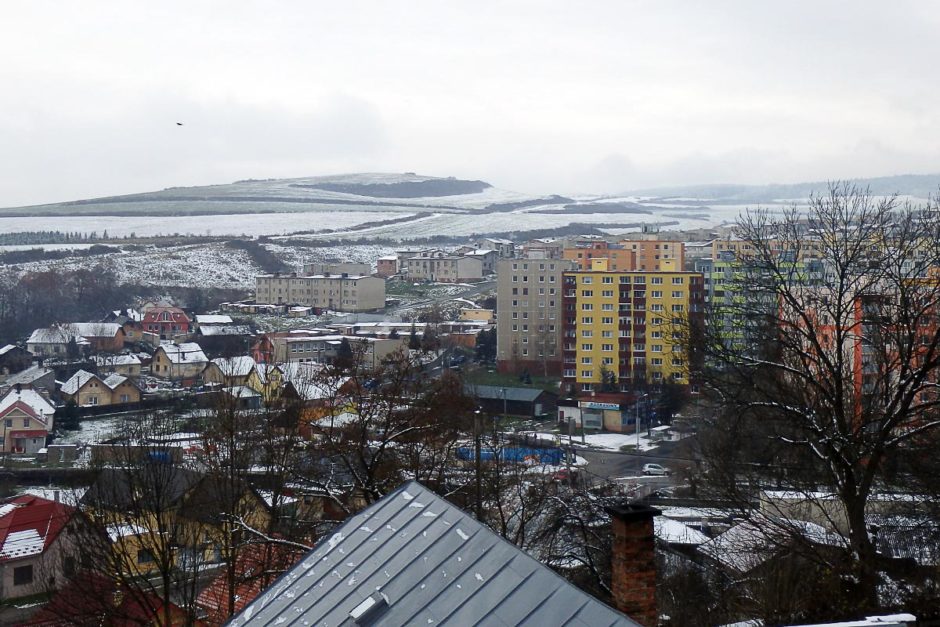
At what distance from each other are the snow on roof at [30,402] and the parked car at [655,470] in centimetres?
1825

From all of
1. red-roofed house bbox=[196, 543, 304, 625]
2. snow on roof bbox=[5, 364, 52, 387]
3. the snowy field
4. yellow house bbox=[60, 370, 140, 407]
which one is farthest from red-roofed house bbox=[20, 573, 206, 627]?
the snowy field

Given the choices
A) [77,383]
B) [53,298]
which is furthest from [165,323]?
[77,383]

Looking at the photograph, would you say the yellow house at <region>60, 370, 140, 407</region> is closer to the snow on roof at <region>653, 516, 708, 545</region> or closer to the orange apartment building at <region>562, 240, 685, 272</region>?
the snow on roof at <region>653, 516, 708, 545</region>

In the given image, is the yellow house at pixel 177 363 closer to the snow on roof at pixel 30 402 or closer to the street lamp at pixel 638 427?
the snow on roof at pixel 30 402

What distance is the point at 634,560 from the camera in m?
5.54

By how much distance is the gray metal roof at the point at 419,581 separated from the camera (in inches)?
174

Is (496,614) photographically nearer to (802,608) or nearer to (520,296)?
(802,608)

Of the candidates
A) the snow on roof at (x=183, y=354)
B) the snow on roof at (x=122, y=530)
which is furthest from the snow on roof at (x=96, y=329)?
the snow on roof at (x=122, y=530)

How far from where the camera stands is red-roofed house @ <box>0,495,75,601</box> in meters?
15.7

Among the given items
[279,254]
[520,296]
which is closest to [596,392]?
[520,296]

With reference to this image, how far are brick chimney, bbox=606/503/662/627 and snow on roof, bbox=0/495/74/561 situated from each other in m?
12.5

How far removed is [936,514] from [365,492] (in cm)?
619

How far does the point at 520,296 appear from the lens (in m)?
43.0

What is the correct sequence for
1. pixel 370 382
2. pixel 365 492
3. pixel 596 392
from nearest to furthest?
pixel 365 492 < pixel 370 382 < pixel 596 392
